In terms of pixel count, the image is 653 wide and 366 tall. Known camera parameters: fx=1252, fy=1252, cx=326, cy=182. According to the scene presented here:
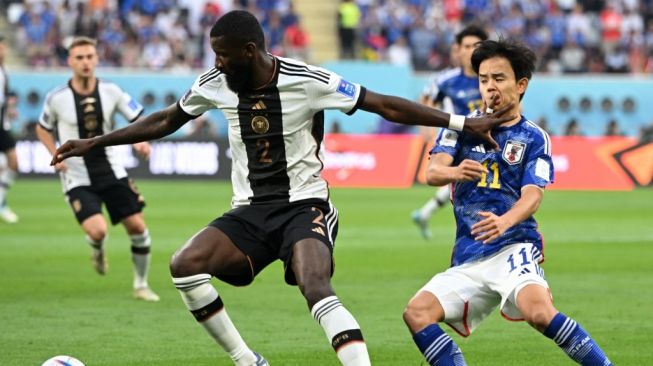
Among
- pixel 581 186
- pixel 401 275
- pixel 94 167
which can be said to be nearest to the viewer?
pixel 94 167

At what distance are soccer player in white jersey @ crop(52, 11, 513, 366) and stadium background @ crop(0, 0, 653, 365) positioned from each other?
54.5 inches

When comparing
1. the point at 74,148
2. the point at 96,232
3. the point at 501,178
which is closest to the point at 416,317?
the point at 501,178

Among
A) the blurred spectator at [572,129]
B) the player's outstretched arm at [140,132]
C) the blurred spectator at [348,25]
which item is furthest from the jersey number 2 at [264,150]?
the blurred spectator at [348,25]

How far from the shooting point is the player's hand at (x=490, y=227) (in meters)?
6.71

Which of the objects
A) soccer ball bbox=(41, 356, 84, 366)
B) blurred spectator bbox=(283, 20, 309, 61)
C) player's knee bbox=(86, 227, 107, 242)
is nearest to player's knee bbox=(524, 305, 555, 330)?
soccer ball bbox=(41, 356, 84, 366)

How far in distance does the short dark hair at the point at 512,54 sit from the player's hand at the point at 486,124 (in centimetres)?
26

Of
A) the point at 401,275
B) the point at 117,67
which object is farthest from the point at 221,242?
the point at 117,67

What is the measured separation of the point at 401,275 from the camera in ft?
43.8

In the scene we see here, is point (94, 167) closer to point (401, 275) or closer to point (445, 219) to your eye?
point (401, 275)

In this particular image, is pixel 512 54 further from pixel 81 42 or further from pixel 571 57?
pixel 571 57

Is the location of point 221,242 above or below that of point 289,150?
below

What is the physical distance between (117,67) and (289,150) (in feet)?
90.0

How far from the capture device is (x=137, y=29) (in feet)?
114

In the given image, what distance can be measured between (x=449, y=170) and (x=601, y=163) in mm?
19750
